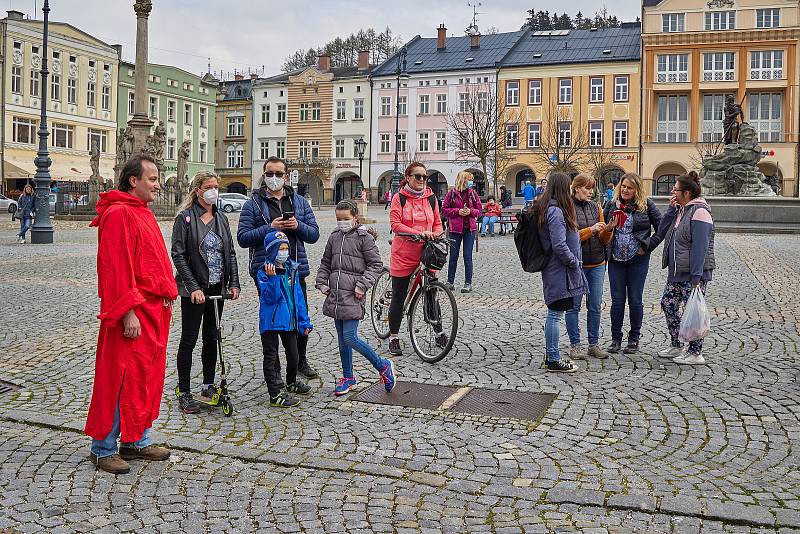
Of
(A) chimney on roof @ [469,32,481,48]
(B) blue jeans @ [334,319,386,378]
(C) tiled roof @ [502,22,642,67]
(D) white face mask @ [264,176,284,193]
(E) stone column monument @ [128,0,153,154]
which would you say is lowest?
(B) blue jeans @ [334,319,386,378]

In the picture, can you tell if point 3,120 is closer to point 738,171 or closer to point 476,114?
point 476,114

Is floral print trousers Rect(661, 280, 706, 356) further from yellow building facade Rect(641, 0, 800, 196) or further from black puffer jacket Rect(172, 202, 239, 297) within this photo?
yellow building facade Rect(641, 0, 800, 196)

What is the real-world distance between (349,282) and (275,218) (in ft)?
2.53

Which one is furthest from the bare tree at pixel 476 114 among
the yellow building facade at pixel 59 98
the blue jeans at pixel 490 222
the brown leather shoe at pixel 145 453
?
the brown leather shoe at pixel 145 453

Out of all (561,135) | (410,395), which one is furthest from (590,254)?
(561,135)

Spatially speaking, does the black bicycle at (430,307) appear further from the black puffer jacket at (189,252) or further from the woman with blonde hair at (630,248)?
the black puffer jacket at (189,252)

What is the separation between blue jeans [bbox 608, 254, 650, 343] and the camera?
8.78 meters

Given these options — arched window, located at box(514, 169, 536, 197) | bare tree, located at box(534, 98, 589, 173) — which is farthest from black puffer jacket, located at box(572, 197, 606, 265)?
arched window, located at box(514, 169, 536, 197)

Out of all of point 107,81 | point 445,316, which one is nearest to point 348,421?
point 445,316

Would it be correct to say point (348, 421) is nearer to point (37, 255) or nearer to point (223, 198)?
point (37, 255)

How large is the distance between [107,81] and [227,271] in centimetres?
6608

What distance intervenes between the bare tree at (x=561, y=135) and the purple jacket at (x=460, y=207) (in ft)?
156

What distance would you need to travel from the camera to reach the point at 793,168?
59656 mm

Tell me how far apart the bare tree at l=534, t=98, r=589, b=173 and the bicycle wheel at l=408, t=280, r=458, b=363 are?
53.4 meters
